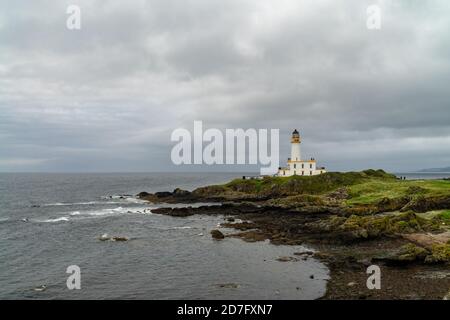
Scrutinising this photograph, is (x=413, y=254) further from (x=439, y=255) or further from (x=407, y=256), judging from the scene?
(x=439, y=255)

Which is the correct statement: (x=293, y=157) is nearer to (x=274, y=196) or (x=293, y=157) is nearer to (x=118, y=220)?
(x=274, y=196)

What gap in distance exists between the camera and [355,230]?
144 feet

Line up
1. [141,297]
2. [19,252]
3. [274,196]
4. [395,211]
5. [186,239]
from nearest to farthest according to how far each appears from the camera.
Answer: [141,297] → [19,252] → [186,239] → [395,211] → [274,196]

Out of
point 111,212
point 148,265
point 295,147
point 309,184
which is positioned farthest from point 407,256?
point 295,147

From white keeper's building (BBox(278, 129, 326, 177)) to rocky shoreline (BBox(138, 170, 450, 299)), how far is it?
12.5m

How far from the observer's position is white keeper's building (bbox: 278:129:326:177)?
100562mm

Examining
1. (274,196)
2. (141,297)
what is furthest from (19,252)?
(274,196)

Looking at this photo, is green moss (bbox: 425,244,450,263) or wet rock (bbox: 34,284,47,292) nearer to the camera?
wet rock (bbox: 34,284,47,292)

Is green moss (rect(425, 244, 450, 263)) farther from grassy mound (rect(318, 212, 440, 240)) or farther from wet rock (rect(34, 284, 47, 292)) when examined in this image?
wet rock (rect(34, 284, 47, 292))

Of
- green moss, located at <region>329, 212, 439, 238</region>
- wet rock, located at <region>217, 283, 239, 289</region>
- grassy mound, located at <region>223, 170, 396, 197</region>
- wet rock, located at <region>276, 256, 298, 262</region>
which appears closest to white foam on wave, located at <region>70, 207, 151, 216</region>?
grassy mound, located at <region>223, 170, 396, 197</region>

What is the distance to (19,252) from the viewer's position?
43406 mm

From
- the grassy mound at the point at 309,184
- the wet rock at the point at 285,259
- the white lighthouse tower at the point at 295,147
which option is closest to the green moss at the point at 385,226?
the wet rock at the point at 285,259

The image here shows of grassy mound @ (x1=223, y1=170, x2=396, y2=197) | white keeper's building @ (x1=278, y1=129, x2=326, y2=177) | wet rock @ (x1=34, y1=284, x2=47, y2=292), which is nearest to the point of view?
wet rock @ (x1=34, y1=284, x2=47, y2=292)
